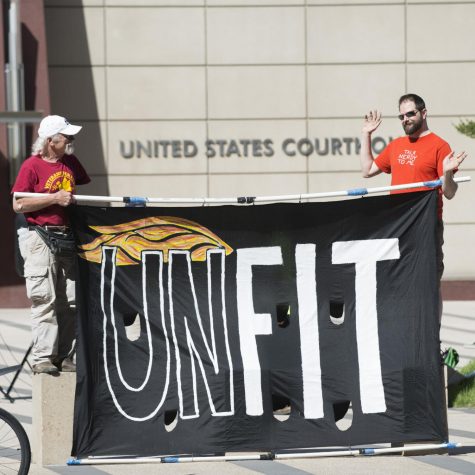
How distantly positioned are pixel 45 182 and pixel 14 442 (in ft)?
6.41

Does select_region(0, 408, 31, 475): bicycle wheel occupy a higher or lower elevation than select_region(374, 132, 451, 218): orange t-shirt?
lower

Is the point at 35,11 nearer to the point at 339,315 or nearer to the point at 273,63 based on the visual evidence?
the point at 273,63

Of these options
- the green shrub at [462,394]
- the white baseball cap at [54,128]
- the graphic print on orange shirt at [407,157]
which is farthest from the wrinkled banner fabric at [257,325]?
the green shrub at [462,394]

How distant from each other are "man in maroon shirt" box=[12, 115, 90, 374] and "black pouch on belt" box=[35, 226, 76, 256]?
0.07 ft

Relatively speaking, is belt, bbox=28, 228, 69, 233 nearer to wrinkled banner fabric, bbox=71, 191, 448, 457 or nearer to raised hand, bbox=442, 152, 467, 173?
wrinkled banner fabric, bbox=71, 191, 448, 457

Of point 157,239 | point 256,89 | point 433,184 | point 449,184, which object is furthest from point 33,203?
point 256,89

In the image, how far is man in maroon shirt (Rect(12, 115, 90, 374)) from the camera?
7992mm

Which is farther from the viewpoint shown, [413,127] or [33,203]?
[413,127]

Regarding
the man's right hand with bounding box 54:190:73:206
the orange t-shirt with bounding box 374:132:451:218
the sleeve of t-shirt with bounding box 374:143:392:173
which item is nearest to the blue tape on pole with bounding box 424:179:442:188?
the orange t-shirt with bounding box 374:132:451:218

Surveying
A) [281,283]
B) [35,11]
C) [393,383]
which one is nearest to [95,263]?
[281,283]

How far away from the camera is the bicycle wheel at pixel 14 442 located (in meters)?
6.71

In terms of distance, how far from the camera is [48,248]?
807 cm

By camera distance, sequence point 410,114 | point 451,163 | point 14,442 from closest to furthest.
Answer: point 14,442 < point 451,163 < point 410,114

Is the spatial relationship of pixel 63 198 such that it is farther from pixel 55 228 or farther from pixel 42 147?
pixel 42 147
